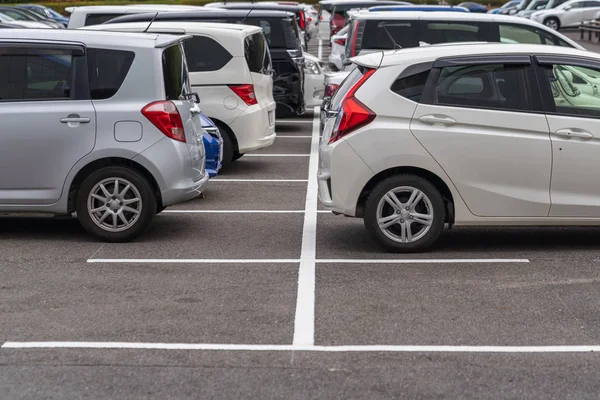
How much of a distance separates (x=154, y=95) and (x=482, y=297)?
3.40 m

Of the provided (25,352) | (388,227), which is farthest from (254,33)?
(25,352)

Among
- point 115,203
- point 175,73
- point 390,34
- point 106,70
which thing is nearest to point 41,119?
point 106,70

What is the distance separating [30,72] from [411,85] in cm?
320

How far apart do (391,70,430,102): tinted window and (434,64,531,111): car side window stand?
12 cm

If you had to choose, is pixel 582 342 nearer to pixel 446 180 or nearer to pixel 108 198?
pixel 446 180

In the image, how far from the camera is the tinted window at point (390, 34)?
16.0m

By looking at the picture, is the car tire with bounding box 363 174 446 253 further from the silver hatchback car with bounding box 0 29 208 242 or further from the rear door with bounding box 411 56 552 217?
the silver hatchback car with bounding box 0 29 208 242

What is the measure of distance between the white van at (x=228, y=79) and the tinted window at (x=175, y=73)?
10.8 ft

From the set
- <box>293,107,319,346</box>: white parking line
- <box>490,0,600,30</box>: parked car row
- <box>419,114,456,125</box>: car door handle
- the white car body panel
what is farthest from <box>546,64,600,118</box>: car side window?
<box>490,0,600,30</box>: parked car row

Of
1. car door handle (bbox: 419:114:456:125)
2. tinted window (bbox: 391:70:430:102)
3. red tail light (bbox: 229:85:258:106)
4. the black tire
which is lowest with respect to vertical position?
the black tire

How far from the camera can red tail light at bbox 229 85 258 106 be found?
13062 millimetres

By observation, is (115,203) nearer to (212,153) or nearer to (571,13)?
(212,153)

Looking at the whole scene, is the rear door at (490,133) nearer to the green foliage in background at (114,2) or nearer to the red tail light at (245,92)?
the red tail light at (245,92)

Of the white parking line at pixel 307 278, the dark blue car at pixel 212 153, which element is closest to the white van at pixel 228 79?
the white parking line at pixel 307 278
